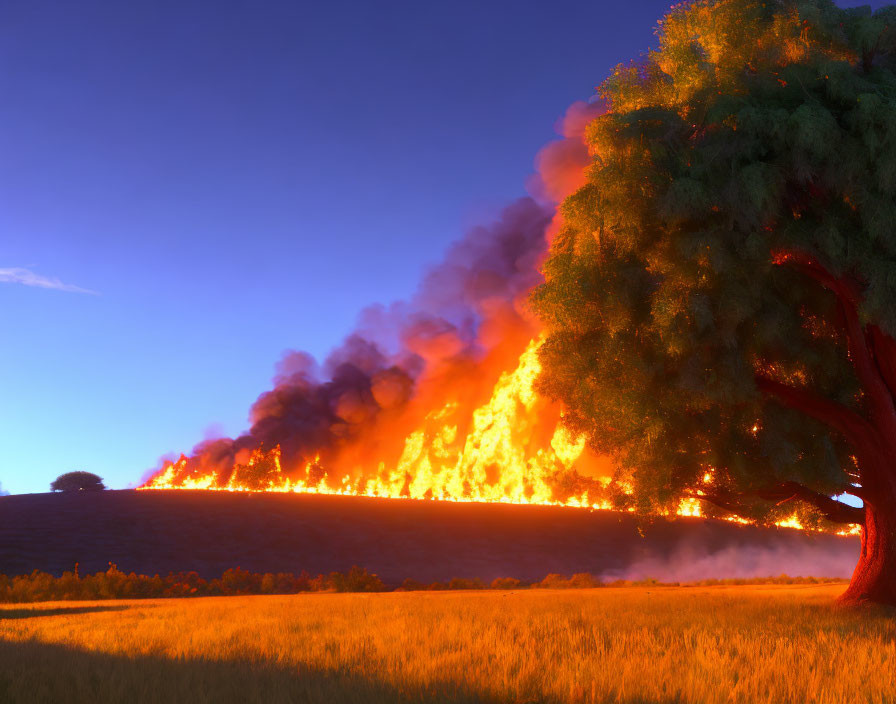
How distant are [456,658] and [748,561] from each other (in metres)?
60.8

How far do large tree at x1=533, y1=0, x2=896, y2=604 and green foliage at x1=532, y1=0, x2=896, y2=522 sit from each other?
5cm

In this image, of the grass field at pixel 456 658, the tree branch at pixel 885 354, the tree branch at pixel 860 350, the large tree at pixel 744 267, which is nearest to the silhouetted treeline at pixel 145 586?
the grass field at pixel 456 658

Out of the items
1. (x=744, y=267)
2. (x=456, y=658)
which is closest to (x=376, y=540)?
(x=744, y=267)

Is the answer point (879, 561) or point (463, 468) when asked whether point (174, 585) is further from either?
point (463, 468)

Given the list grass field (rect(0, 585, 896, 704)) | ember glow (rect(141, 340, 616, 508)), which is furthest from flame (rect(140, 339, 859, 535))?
grass field (rect(0, 585, 896, 704))

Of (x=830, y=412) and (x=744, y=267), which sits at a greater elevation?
(x=744, y=267)

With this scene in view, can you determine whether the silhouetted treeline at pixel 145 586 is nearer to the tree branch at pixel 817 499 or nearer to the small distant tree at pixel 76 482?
the tree branch at pixel 817 499

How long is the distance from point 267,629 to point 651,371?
31.3 ft

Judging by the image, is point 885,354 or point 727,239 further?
point 885,354

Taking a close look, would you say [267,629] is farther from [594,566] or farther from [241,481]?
[241,481]

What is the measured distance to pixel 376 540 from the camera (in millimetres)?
56062

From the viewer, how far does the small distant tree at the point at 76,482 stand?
81875mm

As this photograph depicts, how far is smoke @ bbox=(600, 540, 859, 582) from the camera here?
2255 inches

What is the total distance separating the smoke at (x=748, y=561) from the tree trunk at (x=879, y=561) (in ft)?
124
